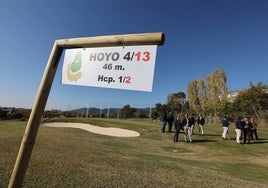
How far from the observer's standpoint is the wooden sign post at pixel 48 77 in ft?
6.95

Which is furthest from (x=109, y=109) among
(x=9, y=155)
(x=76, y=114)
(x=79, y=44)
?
(x=79, y=44)

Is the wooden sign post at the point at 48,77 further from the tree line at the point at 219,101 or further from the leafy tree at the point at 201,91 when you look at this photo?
the leafy tree at the point at 201,91

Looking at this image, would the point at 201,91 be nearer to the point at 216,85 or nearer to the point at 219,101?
the point at 216,85

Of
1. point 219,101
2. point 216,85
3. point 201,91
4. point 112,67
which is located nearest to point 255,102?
point 219,101

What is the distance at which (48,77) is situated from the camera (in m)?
2.35

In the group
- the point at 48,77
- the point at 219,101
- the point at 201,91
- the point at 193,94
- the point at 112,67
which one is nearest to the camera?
the point at 112,67

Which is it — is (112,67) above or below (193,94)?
below

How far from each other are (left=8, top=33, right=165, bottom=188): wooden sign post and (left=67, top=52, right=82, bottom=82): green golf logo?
128 mm

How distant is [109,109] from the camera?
137 feet

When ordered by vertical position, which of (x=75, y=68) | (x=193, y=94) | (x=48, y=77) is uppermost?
(x=193, y=94)

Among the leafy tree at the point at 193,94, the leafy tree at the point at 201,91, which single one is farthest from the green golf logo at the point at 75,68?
the leafy tree at the point at 193,94

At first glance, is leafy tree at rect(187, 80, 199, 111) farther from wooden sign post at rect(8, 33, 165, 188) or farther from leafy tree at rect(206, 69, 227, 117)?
wooden sign post at rect(8, 33, 165, 188)

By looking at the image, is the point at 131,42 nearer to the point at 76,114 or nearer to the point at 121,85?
the point at 121,85

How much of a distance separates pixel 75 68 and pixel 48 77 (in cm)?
29
